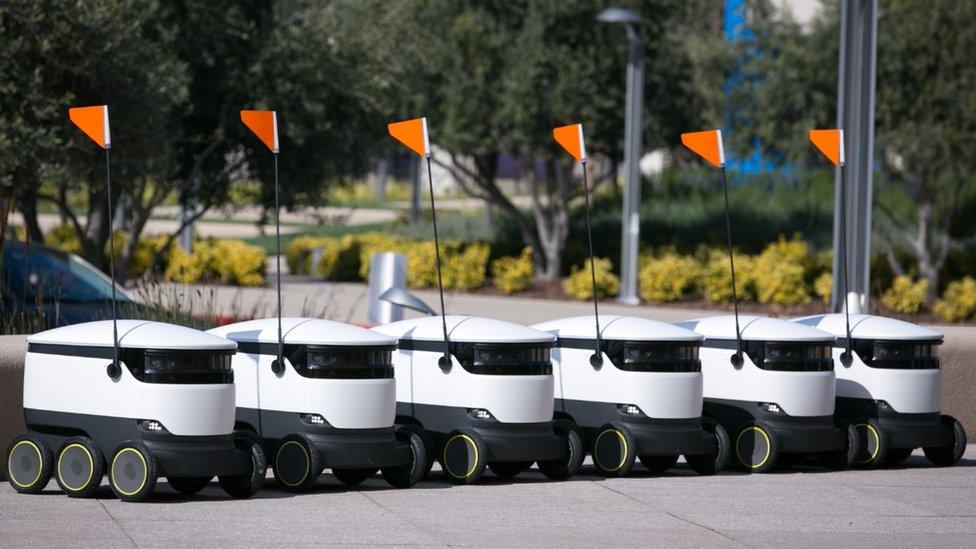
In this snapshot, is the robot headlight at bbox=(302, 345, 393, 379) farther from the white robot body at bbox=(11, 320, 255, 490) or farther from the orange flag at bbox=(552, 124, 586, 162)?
the orange flag at bbox=(552, 124, 586, 162)

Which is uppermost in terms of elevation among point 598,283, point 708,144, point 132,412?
point 708,144

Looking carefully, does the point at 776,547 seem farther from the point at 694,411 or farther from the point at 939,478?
the point at 939,478

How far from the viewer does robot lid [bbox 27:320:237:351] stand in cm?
795

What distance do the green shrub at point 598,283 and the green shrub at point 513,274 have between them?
784 mm

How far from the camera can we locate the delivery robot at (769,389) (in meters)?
9.73

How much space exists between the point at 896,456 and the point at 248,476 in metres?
4.65

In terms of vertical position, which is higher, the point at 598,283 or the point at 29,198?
the point at 29,198

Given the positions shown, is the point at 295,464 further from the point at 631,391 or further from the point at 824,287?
the point at 824,287

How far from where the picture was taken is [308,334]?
27.9 feet

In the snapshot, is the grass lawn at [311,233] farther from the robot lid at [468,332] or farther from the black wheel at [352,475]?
the black wheel at [352,475]

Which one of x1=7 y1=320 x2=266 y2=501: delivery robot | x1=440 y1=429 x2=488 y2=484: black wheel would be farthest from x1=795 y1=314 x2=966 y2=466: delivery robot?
x1=7 y1=320 x2=266 y2=501: delivery robot

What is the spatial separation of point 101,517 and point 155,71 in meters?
9.33

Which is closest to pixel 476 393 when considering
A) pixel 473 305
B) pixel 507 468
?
pixel 507 468

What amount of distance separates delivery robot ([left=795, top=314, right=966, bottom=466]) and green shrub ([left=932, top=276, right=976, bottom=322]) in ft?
45.2
